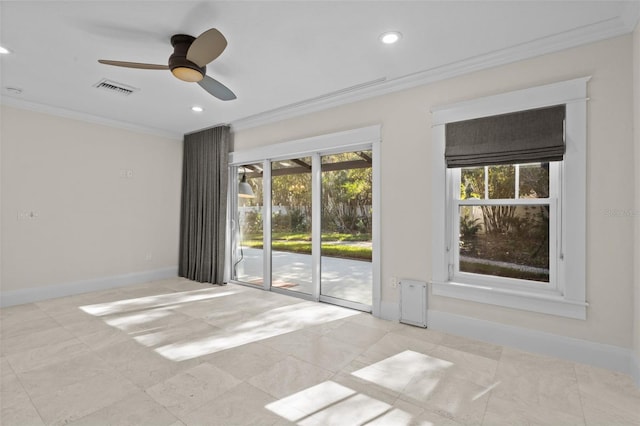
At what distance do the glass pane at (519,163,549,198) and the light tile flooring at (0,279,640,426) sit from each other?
1.45 meters

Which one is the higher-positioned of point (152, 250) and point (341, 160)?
point (341, 160)

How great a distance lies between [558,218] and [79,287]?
20.3ft

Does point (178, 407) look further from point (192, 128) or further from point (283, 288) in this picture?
point (192, 128)

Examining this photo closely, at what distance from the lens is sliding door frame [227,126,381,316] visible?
3766mm

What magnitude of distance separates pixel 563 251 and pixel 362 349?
1.95m

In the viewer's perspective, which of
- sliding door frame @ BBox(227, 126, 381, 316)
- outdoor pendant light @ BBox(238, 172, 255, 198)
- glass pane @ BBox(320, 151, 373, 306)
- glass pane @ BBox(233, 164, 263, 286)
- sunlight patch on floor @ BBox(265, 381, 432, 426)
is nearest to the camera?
sunlight patch on floor @ BBox(265, 381, 432, 426)

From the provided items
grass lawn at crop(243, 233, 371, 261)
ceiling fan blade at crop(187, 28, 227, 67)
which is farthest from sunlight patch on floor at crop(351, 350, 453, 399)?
ceiling fan blade at crop(187, 28, 227, 67)

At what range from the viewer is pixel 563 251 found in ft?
8.87

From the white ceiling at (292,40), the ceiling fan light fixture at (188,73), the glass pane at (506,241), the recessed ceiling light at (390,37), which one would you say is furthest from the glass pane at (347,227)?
the ceiling fan light fixture at (188,73)

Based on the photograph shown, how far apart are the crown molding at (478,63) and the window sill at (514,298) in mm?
2156

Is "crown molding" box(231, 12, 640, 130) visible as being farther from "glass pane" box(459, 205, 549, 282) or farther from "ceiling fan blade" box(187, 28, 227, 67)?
"ceiling fan blade" box(187, 28, 227, 67)

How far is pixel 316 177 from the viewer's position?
4.41 m

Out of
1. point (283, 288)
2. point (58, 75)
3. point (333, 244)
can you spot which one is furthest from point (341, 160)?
point (58, 75)

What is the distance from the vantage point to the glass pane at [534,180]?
2877 mm
